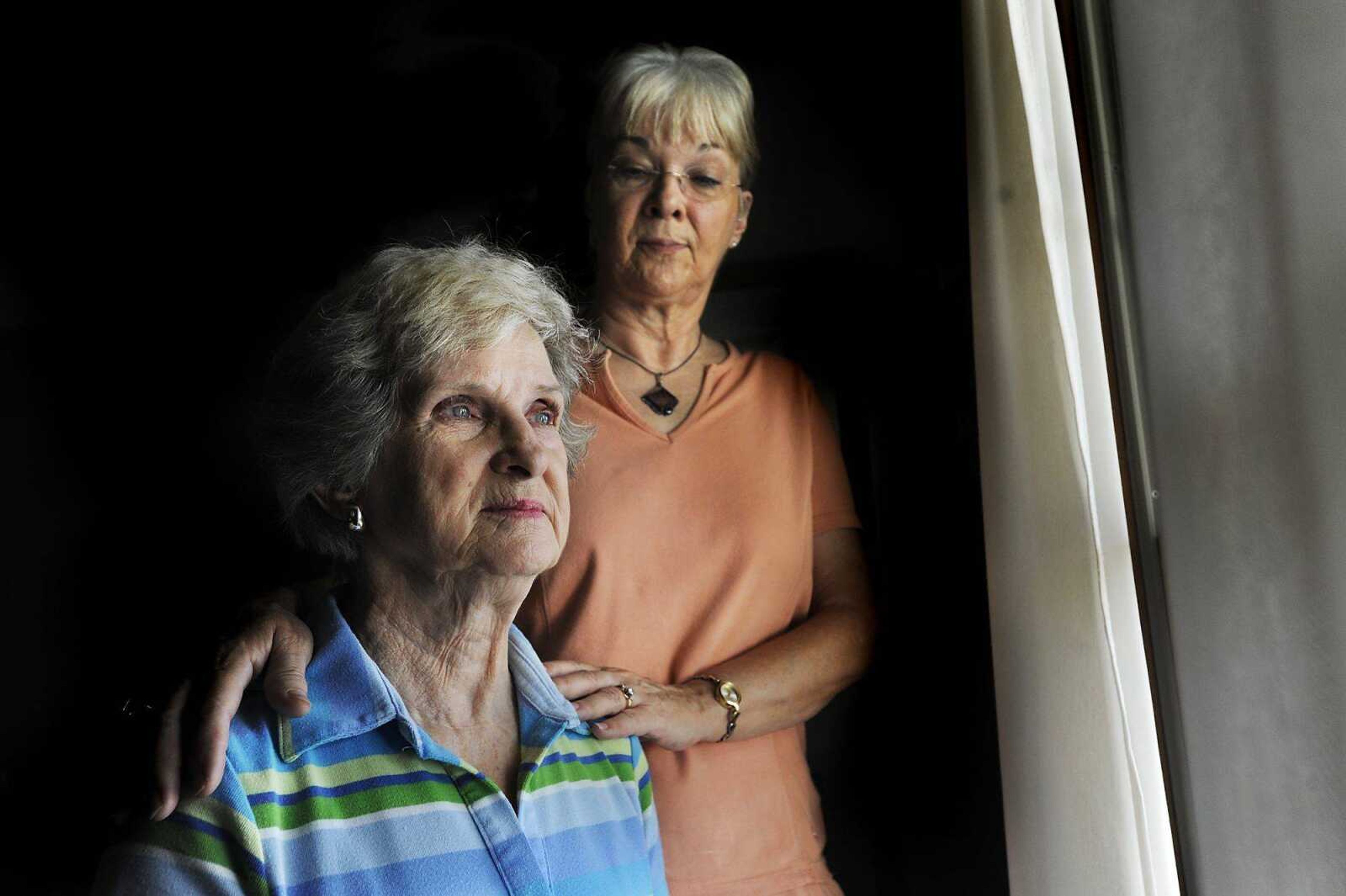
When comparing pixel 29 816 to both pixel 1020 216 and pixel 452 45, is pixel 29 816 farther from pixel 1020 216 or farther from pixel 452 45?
pixel 1020 216

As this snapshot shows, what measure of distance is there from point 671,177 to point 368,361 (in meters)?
0.53

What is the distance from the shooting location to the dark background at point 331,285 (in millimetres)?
1583

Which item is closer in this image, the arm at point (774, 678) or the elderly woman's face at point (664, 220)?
the arm at point (774, 678)

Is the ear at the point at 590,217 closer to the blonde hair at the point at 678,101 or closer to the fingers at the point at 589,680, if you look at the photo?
the blonde hair at the point at 678,101

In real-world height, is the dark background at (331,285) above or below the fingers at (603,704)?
above

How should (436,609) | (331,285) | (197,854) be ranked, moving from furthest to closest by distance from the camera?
(331,285)
(436,609)
(197,854)

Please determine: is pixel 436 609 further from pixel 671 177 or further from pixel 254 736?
pixel 671 177

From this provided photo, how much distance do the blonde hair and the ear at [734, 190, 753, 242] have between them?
21mm

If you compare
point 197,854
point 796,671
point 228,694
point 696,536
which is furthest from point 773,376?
point 197,854

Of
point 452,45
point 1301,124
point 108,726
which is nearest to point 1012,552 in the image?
point 1301,124

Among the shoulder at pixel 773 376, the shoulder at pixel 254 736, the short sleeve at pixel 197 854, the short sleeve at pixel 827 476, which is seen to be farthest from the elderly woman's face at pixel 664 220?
the short sleeve at pixel 197 854

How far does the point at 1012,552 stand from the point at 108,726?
1.22m

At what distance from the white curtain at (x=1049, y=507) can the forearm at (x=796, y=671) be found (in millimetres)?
217

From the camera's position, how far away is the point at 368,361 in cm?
162
